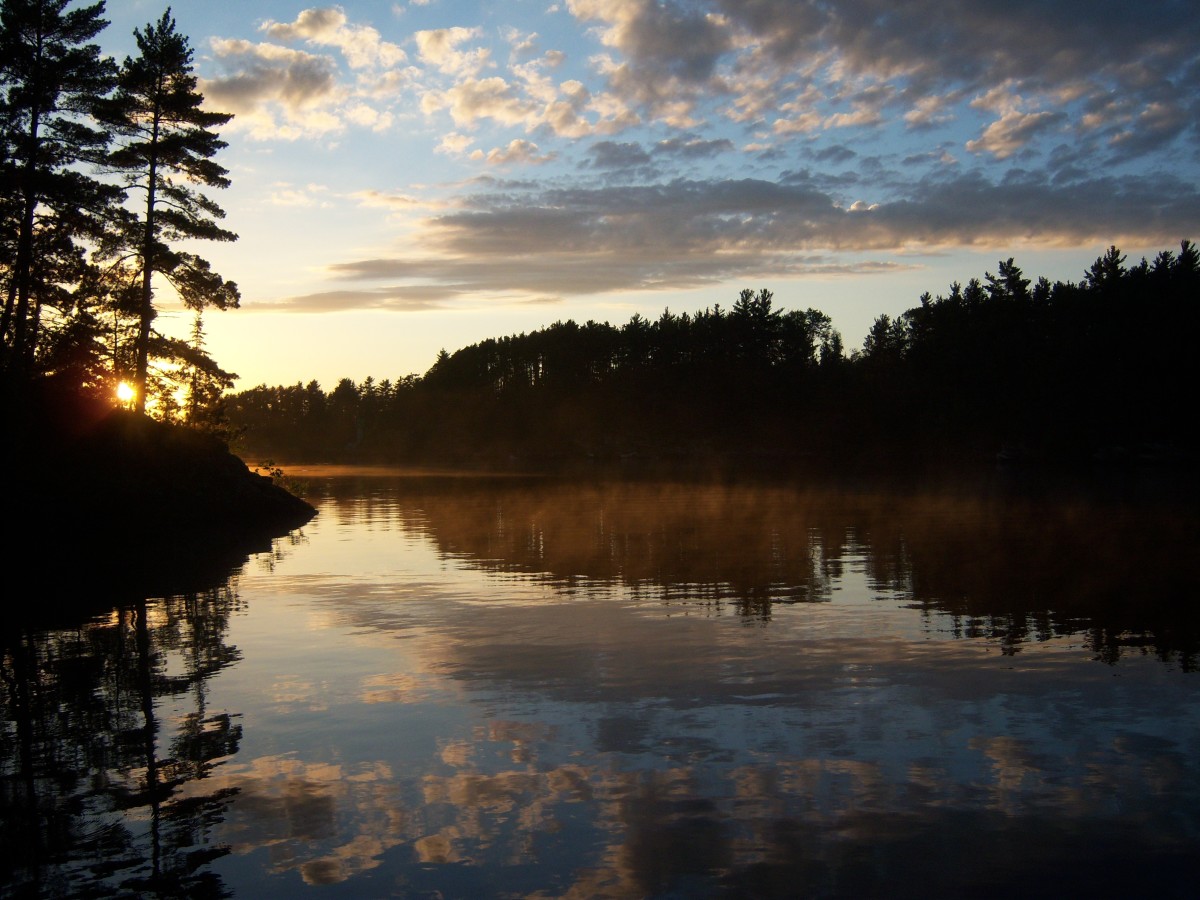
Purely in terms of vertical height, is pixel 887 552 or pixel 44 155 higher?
pixel 44 155

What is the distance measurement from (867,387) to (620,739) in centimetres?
12772

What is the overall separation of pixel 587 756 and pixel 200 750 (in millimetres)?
4164

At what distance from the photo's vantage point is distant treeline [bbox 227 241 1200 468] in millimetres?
95625

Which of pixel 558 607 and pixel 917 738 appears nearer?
pixel 917 738

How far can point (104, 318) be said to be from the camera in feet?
128

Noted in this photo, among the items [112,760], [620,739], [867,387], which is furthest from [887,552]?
[867,387]

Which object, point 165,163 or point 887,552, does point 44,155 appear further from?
point 887,552

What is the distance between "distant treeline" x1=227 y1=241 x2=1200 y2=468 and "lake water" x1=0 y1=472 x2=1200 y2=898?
1405 inches

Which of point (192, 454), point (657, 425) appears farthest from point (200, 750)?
point (657, 425)

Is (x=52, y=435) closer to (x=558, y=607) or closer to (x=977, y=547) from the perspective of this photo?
(x=558, y=607)

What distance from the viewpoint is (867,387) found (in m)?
133

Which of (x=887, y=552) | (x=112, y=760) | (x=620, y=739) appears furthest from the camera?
(x=887, y=552)

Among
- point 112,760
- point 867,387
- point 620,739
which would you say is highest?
point 867,387

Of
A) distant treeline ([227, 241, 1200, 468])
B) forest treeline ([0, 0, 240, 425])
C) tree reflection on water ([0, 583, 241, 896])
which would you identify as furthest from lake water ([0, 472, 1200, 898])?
distant treeline ([227, 241, 1200, 468])
